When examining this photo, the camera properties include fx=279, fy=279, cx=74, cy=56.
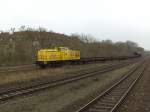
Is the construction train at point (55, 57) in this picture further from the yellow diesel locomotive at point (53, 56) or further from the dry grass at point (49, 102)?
the dry grass at point (49, 102)

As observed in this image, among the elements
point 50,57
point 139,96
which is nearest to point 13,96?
point 139,96

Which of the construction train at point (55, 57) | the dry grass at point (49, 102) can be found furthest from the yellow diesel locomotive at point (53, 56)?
the dry grass at point (49, 102)

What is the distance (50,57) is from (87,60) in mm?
15518

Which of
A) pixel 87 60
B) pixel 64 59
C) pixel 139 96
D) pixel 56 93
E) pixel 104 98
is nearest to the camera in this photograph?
pixel 104 98

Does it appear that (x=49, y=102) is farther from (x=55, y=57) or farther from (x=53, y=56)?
(x=55, y=57)

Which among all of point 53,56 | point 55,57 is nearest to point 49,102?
point 53,56

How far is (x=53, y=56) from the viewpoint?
1510 inches

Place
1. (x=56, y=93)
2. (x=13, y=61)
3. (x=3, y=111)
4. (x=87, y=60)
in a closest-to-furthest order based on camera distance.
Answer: (x=3, y=111)
(x=56, y=93)
(x=13, y=61)
(x=87, y=60)

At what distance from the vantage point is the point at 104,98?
46.3 feet

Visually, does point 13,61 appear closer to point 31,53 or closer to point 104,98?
point 31,53

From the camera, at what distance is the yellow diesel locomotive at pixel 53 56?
36.9m

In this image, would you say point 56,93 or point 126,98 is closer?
point 126,98

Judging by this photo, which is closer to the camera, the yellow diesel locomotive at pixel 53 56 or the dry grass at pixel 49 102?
the dry grass at pixel 49 102

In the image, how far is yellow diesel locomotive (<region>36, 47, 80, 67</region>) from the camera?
36.9m
